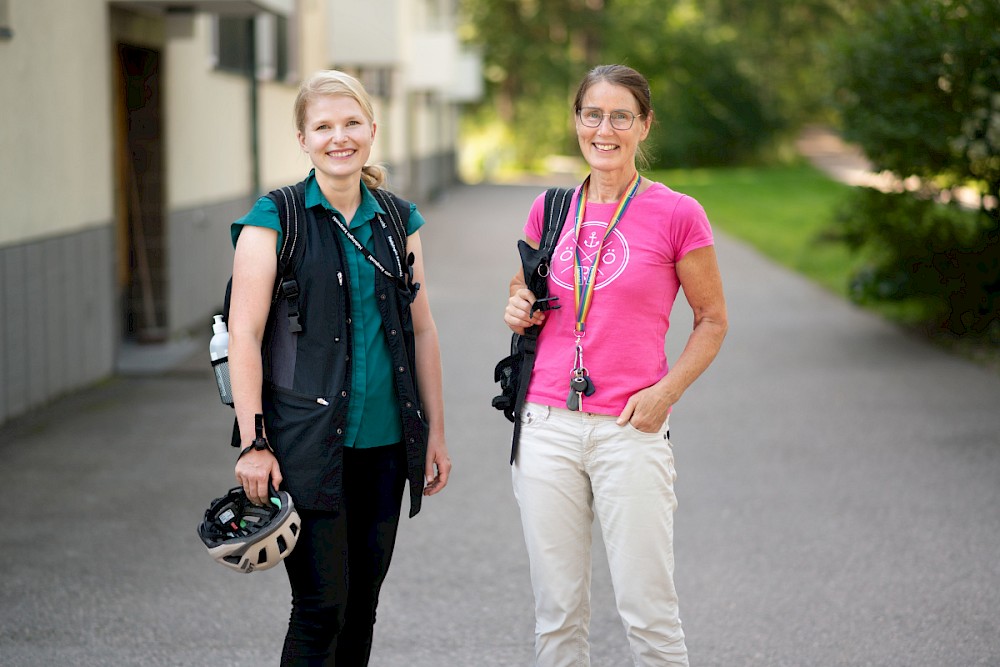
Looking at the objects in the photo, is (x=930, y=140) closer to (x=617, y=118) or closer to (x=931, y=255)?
(x=931, y=255)

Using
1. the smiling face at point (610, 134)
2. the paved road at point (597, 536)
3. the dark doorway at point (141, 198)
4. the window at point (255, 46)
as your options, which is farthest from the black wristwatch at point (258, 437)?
the window at point (255, 46)

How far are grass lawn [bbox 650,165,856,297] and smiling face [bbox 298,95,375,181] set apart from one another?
371 inches

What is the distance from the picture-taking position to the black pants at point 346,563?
325 centimetres

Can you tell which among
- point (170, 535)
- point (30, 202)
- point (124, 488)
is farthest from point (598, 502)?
point (30, 202)

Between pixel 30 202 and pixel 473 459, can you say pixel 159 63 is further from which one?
pixel 473 459

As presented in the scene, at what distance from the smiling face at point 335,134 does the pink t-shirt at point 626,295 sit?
59cm

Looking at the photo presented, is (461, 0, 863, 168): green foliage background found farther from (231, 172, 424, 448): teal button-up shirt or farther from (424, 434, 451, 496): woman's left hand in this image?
(231, 172, 424, 448): teal button-up shirt

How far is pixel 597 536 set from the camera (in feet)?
19.6

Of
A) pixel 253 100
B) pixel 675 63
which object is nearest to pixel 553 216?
pixel 253 100

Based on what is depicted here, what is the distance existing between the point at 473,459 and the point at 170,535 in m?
2.11

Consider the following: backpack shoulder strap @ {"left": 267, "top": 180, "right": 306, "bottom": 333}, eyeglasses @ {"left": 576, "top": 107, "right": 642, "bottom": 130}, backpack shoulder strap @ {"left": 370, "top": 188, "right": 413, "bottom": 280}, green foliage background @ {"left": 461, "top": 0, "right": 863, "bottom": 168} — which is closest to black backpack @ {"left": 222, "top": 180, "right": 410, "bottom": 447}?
backpack shoulder strap @ {"left": 267, "top": 180, "right": 306, "bottom": 333}

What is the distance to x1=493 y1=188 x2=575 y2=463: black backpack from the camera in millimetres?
3389

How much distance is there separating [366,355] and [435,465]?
0.41 meters

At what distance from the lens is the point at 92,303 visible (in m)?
9.51
